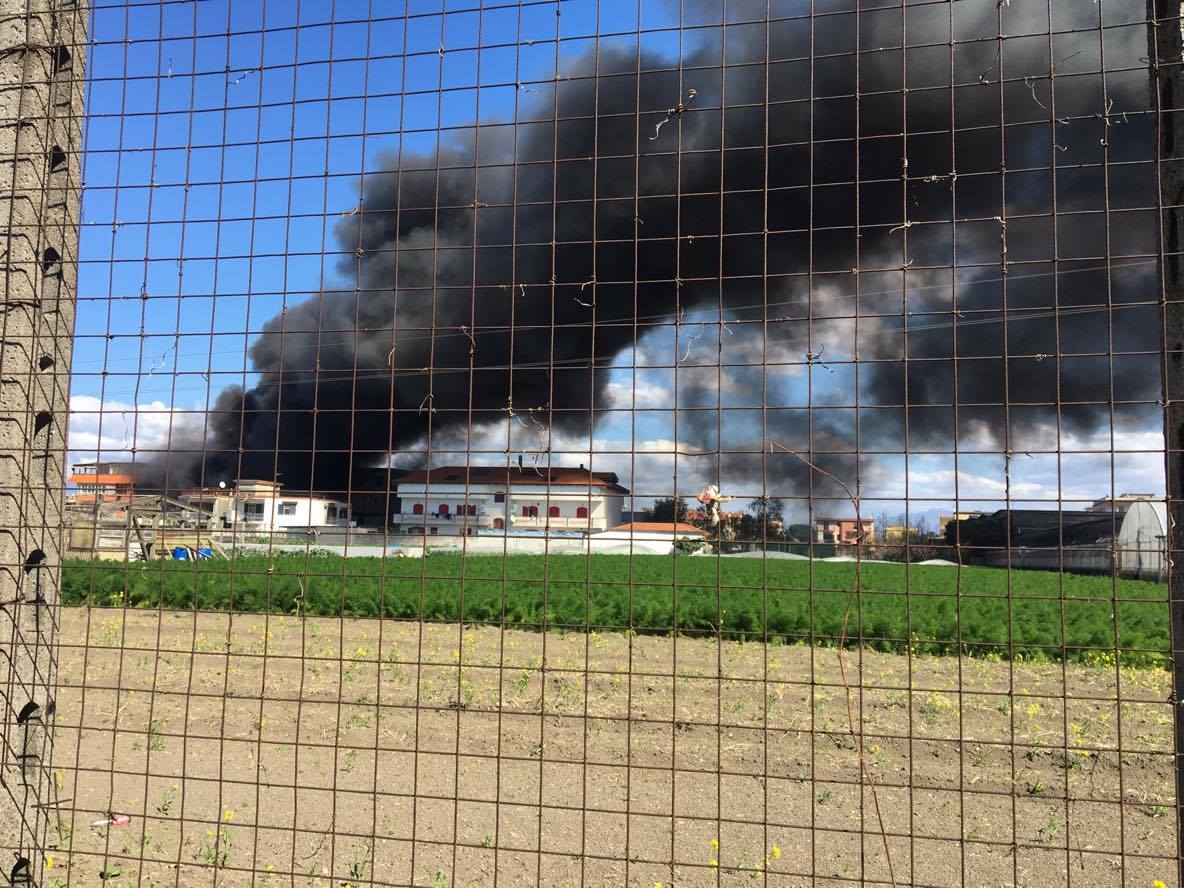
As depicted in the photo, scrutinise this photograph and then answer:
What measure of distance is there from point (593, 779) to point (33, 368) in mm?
4014

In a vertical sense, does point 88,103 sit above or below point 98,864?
above

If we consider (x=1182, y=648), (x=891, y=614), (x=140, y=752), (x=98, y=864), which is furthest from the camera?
(x=891, y=614)

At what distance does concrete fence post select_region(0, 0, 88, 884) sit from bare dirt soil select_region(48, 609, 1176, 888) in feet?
0.89

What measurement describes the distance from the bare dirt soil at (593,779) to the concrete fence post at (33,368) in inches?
10.7

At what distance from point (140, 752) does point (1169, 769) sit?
24.6 ft

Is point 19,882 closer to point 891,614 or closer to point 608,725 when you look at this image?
point 608,725

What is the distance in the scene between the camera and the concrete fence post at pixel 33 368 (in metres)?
3.74

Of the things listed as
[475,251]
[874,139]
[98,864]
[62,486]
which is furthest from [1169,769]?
[62,486]

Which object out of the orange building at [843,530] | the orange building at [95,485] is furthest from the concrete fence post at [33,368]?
the orange building at [843,530]

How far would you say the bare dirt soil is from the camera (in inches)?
135

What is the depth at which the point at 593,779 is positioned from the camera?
564 cm

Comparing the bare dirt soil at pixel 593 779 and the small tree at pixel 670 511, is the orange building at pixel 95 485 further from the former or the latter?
the small tree at pixel 670 511

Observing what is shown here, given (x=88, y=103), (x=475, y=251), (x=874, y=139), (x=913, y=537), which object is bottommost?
(x=913, y=537)

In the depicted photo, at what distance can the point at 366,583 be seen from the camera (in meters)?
20.8
